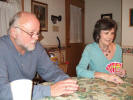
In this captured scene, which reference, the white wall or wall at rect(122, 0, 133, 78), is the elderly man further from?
the white wall

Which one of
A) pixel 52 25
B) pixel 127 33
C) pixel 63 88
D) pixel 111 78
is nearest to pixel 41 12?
pixel 52 25

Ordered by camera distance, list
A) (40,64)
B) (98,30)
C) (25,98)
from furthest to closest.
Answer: (98,30)
(40,64)
(25,98)

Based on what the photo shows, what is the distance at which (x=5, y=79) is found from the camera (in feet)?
3.14

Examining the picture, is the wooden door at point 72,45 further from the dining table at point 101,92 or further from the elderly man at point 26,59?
the dining table at point 101,92

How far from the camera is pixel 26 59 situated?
1.25 metres

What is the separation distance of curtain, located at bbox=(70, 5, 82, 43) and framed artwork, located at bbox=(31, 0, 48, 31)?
118 centimetres

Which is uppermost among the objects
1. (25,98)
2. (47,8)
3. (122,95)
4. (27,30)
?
(47,8)

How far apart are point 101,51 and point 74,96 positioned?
921mm

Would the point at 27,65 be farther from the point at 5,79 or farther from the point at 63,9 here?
the point at 63,9

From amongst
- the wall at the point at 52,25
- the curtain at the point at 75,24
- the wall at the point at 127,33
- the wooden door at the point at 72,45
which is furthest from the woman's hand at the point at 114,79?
the curtain at the point at 75,24

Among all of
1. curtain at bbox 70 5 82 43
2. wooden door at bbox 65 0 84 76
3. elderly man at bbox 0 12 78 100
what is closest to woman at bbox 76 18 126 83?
elderly man at bbox 0 12 78 100

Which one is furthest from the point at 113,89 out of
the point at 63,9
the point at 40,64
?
the point at 63,9

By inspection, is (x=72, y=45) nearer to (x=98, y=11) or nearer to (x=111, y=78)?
(x=98, y=11)

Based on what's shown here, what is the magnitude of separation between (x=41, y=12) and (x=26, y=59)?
8.00 ft
